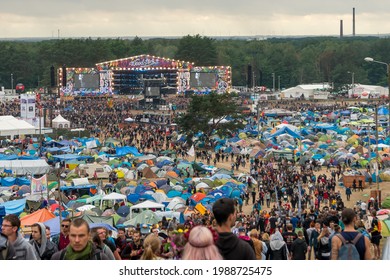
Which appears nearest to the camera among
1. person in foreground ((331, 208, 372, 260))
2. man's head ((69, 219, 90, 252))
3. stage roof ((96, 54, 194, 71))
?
man's head ((69, 219, 90, 252))

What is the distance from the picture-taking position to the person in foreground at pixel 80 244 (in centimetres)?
594

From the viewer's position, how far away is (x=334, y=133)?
5453 cm

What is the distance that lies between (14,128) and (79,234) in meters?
44.8

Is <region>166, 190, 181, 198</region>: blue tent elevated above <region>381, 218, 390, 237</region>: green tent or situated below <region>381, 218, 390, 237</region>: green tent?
below

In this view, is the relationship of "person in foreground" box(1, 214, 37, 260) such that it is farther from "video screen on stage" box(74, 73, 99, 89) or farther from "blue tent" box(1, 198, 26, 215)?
"video screen on stage" box(74, 73, 99, 89)

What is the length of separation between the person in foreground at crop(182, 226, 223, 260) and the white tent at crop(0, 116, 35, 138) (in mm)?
45090

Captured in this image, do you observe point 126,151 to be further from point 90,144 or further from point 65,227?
point 65,227

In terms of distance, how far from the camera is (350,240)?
6.61 meters

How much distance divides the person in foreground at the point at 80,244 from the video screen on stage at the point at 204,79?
87215mm

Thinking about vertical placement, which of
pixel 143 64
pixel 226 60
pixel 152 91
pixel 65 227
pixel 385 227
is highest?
pixel 226 60

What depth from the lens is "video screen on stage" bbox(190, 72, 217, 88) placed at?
93125mm

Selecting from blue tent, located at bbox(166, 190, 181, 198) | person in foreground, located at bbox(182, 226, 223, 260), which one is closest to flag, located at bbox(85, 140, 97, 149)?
blue tent, located at bbox(166, 190, 181, 198)

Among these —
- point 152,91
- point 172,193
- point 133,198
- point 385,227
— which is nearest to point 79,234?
point 385,227

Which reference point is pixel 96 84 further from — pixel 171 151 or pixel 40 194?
pixel 40 194
